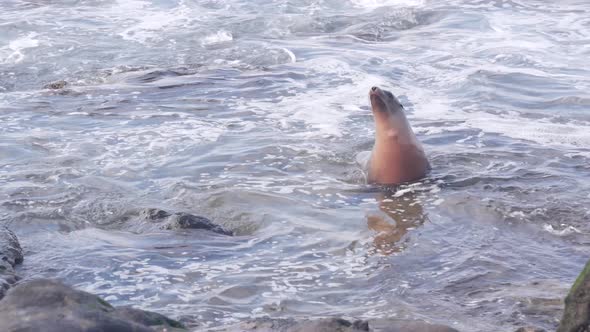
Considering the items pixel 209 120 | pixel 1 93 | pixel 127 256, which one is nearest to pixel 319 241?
pixel 127 256

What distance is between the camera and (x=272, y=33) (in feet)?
50.8

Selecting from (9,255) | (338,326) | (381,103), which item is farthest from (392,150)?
(338,326)

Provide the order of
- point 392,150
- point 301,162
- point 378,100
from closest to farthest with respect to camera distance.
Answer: point 392,150, point 378,100, point 301,162

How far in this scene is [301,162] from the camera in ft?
27.5

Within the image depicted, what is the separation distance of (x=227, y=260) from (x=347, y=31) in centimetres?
1027

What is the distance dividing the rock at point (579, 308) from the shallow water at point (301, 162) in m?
1.37

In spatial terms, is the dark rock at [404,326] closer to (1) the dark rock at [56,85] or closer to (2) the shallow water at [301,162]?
(2) the shallow water at [301,162]

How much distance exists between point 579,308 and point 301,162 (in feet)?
17.7

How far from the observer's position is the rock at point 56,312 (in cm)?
315

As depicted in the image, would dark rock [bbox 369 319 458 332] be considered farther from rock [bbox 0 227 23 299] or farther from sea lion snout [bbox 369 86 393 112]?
sea lion snout [bbox 369 86 393 112]

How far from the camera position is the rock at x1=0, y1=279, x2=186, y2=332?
3.15 meters

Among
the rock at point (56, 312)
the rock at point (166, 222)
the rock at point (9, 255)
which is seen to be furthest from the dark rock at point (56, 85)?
the rock at point (56, 312)

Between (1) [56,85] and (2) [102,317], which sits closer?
(2) [102,317]

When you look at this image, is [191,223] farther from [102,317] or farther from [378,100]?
[102,317]
